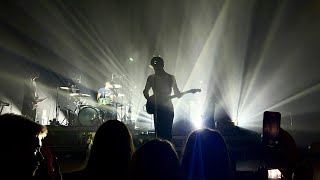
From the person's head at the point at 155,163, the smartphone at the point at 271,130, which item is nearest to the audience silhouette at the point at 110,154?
the person's head at the point at 155,163

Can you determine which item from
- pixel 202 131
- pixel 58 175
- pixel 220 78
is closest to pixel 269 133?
pixel 202 131

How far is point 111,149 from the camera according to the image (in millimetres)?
2949

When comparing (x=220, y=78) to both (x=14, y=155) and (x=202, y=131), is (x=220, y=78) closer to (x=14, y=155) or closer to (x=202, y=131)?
(x=202, y=131)

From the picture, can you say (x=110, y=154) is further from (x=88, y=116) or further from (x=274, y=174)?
(x=88, y=116)

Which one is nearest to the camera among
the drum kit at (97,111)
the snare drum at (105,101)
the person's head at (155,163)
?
the person's head at (155,163)

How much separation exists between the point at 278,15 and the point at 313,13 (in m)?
1.29

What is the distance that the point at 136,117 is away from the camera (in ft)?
52.2

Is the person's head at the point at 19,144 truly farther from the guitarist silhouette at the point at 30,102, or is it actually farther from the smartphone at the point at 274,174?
the guitarist silhouette at the point at 30,102

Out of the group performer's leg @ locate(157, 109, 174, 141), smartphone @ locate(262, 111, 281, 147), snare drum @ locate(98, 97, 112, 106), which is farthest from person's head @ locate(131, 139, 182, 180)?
snare drum @ locate(98, 97, 112, 106)

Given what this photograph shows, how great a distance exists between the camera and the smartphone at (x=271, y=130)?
329cm

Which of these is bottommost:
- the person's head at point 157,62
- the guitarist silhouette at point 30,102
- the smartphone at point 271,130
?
the smartphone at point 271,130

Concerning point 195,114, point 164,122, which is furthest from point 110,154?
point 195,114

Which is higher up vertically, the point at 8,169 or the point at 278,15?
the point at 278,15

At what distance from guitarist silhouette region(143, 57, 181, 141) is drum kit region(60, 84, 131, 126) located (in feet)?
19.8
